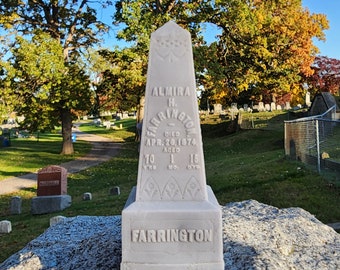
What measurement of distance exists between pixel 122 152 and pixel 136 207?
23.6m

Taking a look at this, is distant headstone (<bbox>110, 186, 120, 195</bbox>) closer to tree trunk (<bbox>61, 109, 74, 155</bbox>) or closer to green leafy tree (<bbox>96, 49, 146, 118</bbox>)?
green leafy tree (<bbox>96, 49, 146, 118</bbox>)

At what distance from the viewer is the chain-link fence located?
10.9 m

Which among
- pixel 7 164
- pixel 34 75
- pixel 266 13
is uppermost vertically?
pixel 266 13

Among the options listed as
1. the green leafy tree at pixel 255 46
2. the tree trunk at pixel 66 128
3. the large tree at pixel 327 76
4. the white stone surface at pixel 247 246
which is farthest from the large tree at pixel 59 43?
the large tree at pixel 327 76

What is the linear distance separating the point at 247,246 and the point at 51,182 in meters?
8.58

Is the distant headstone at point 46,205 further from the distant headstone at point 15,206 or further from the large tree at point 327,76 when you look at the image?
the large tree at point 327,76

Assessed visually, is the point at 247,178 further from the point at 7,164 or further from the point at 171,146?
the point at 7,164

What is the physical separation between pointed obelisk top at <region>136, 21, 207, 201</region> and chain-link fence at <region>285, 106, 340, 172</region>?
6.99 meters

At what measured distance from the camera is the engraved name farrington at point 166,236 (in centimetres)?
412

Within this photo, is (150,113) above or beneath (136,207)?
above

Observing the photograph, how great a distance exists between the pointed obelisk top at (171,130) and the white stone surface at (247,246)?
109 cm

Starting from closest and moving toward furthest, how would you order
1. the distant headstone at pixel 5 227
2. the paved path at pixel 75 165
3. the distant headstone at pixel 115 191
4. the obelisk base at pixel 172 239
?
the obelisk base at pixel 172 239 < the distant headstone at pixel 5 227 < the distant headstone at pixel 115 191 < the paved path at pixel 75 165

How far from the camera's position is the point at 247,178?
10.8 meters

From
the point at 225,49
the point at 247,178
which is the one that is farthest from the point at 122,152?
the point at 247,178
